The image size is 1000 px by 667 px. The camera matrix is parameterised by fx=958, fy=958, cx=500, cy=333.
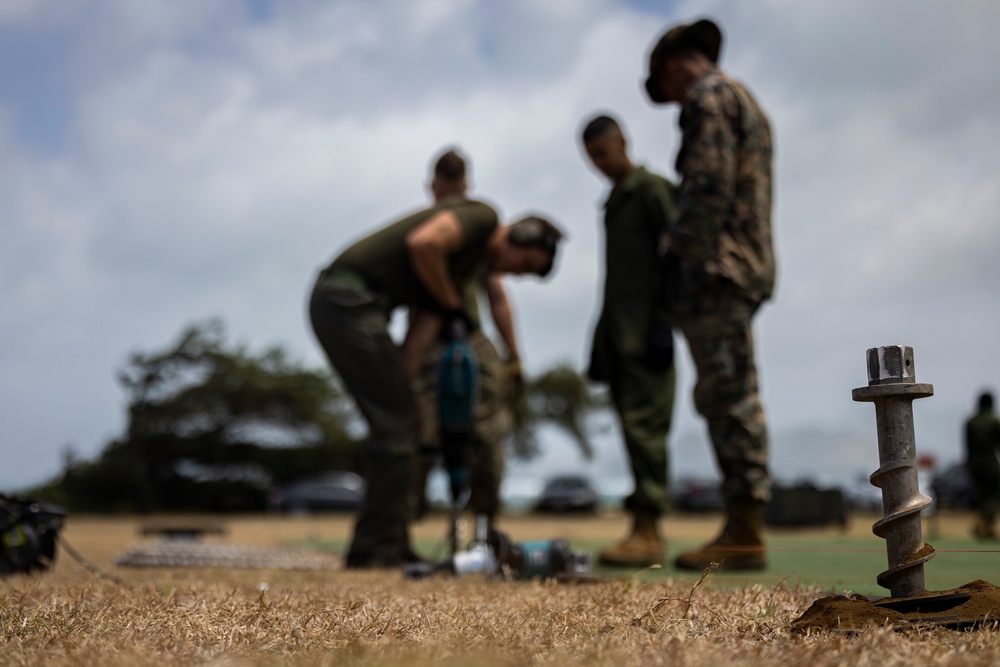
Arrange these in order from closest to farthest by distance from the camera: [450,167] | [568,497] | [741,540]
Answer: [741,540]
[450,167]
[568,497]

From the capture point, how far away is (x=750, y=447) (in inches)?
157

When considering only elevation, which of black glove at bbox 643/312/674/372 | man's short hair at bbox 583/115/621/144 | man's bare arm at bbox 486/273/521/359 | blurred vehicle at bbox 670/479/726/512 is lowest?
blurred vehicle at bbox 670/479/726/512

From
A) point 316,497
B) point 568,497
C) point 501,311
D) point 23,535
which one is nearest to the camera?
point 23,535

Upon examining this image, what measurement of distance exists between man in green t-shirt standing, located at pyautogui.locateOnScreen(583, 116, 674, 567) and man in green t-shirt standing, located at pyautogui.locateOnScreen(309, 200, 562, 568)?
450mm

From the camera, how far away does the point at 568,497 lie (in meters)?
30.0

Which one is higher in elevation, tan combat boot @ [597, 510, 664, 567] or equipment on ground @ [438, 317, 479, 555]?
equipment on ground @ [438, 317, 479, 555]

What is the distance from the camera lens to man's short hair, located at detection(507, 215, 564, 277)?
4863 mm

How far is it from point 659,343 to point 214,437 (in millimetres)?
27224

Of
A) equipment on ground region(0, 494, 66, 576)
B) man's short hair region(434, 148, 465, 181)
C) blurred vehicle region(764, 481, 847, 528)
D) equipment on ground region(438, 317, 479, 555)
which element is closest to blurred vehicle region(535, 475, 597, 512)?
blurred vehicle region(764, 481, 847, 528)

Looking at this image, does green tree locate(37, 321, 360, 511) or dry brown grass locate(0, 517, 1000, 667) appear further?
green tree locate(37, 321, 360, 511)

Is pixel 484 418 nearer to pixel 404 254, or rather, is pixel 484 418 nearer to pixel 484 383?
pixel 484 383

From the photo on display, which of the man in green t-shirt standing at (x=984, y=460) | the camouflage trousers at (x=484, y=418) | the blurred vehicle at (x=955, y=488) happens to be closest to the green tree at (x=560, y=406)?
the blurred vehicle at (x=955, y=488)

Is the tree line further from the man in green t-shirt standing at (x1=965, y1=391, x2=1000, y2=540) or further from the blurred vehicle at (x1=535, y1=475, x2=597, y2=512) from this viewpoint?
the man in green t-shirt standing at (x1=965, y1=391, x2=1000, y2=540)

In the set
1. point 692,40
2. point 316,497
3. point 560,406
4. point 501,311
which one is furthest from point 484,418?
point 560,406
